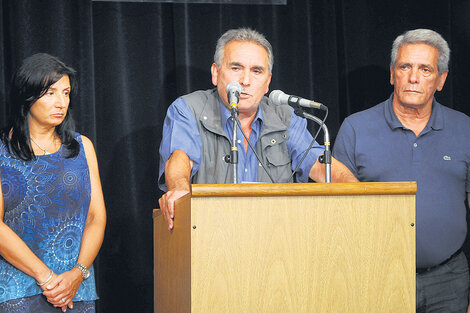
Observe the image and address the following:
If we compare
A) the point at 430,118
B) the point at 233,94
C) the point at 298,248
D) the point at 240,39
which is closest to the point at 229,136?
the point at 240,39

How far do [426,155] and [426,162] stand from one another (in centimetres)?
4

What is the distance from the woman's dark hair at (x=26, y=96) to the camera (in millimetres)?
2734

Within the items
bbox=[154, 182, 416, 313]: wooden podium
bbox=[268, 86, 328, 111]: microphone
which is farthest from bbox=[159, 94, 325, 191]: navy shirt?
bbox=[154, 182, 416, 313]: wooden podium

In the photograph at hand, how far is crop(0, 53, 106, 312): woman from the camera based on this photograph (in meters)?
2.58

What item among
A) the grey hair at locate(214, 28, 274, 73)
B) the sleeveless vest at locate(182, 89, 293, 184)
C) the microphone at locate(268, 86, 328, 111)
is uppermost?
the grey hair at locate(214, 28, 274, 73)

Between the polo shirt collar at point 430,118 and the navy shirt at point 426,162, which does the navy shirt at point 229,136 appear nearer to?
the navy shirt at point 426,162

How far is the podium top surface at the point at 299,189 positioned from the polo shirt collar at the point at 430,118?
1.26 m

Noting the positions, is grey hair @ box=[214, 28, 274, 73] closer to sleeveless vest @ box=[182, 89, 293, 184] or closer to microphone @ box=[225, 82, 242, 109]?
sleeveless vest @ box=[182, 89, 293, 184]

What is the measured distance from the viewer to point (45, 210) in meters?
2.68

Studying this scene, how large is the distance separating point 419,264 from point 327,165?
0.92 meters

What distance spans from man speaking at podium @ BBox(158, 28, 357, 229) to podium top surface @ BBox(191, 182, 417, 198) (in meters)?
0.77

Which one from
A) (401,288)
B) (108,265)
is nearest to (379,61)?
(108,265)

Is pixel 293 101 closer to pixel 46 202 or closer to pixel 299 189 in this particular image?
pixel 299 189

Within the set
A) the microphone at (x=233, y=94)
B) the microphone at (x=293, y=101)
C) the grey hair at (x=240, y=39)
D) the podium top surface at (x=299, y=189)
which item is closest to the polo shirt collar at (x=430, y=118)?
the grey hair at (x=240, y=39)
